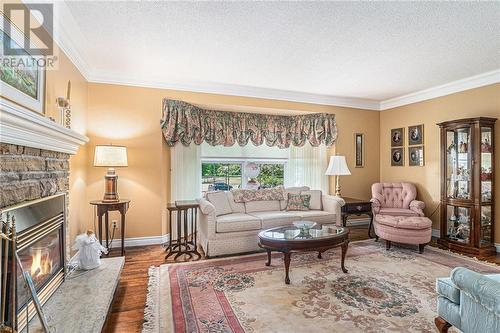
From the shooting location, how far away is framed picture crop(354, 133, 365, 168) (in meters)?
5.54

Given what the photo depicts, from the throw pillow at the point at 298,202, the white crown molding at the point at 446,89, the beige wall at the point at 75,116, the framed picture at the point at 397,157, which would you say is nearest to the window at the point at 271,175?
the throw pillow at the point at 298,202

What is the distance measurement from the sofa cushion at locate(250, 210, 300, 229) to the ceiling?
208 centimetres

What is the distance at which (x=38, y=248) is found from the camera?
1953mm

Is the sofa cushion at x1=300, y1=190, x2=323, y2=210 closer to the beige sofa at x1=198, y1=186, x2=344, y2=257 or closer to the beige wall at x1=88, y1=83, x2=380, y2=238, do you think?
the beige sofa at x1=198, y1=186, x2=344, y2=257

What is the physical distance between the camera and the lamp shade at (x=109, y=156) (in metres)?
3.44

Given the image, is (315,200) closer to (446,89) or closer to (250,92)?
(250,92)

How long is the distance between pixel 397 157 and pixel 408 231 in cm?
215

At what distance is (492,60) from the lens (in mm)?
3430

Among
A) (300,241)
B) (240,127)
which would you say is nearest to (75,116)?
(240,127)

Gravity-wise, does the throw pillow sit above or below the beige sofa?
above

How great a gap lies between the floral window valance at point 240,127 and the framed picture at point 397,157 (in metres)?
1.31

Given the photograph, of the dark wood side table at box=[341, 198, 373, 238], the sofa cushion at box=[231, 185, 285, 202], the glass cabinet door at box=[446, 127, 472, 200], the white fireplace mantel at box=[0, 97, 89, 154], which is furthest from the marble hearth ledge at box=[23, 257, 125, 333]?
the glass cabinet door at box=[446, 127, 472, 200]

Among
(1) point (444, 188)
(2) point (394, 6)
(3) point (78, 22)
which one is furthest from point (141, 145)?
(1) point (444, 188)

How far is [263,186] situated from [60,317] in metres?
3.90
